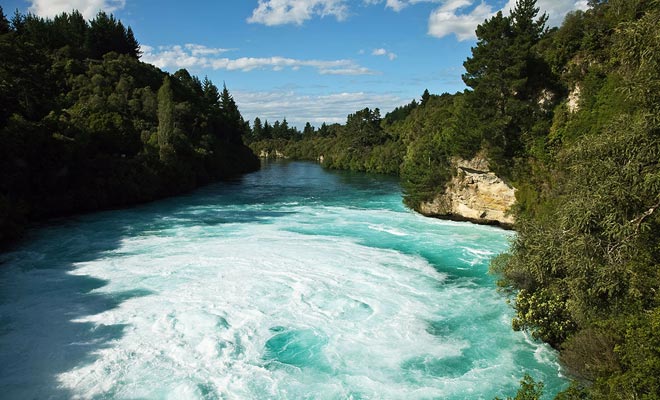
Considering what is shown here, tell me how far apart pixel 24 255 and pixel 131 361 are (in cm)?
1525

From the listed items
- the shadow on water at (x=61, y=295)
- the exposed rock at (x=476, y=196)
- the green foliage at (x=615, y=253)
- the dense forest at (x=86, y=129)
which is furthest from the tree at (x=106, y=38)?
the green foliage at (x=615, y=253)

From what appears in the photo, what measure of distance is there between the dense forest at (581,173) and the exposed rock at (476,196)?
3.07 ft

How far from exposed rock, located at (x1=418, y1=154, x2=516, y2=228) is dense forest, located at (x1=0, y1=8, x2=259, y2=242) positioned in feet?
94.4

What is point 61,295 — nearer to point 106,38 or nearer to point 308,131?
point 106,38

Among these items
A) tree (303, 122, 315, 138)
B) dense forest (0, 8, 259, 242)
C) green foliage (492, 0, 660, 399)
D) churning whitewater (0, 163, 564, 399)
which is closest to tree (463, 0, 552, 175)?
churning whitewater (0, 163, 564, 399)

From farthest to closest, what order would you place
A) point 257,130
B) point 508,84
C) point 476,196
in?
point 257,130 < point 476,196 < point 508,84

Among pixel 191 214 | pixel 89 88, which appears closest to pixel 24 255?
pixel 191 214

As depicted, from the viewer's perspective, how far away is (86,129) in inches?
1601

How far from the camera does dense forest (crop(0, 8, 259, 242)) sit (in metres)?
31.7

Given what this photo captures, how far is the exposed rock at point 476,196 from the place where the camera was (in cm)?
3075

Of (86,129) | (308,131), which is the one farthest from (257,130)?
(86,129)

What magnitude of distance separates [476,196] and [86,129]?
35.0 meters

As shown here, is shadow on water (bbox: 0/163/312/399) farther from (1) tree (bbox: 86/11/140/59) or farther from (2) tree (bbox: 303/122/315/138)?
(2) tree (bbox: 303/122/315/138)

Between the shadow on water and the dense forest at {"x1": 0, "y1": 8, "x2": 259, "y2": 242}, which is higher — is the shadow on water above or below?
below
